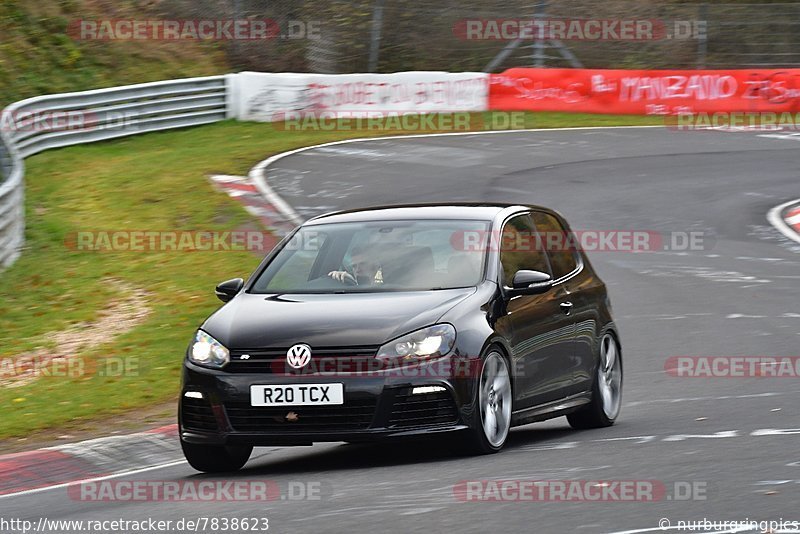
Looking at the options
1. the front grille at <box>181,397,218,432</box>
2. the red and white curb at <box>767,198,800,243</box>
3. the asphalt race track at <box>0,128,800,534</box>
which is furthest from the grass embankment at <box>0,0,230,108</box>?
the front grille at <box>181,397,218,432</box>

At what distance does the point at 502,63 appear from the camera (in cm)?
3500

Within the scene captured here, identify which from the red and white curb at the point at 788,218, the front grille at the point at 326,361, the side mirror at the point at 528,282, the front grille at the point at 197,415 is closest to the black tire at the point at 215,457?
the front grille at the point at 197,415

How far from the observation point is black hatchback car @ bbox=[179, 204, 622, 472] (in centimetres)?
804

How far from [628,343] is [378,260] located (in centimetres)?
545

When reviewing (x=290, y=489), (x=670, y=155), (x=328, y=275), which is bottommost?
(x=670, y=155)

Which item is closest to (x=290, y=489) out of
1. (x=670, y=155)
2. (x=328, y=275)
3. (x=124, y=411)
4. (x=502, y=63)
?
(x=328, y=275)

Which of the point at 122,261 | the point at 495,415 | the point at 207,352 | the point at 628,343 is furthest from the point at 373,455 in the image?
the point at 122,261

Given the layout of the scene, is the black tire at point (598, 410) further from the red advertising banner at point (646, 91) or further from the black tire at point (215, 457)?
the red advertising banner at point (646, 91)

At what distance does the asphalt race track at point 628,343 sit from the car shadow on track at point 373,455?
1.2 inches

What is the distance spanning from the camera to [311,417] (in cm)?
804

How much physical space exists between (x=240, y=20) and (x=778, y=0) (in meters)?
15.0

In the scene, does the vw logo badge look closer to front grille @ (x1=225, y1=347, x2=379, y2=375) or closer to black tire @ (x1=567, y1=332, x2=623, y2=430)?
front grille @ (x1=225, y1=347, x2=379, y2=375)

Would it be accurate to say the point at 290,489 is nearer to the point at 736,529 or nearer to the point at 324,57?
the point at 736,529

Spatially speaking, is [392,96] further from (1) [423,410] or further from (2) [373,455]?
(1) [423,410]
